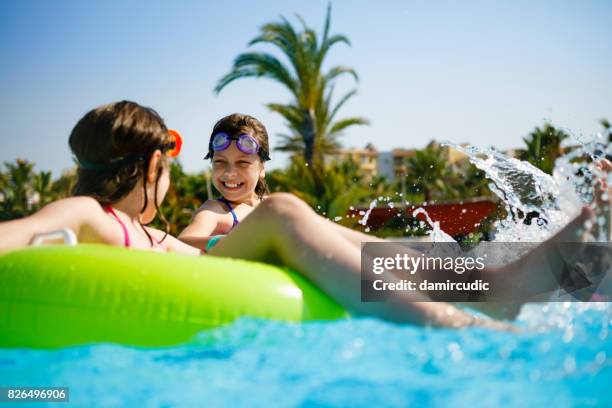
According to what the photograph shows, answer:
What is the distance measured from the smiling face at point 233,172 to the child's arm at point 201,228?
16 centimetres

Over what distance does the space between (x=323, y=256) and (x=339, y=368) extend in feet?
1.75

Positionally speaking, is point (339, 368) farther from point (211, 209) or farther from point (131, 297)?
point (211, 209)

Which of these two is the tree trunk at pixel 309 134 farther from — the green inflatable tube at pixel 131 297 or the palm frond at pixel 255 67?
the green inflatable tube at pixel 131 297

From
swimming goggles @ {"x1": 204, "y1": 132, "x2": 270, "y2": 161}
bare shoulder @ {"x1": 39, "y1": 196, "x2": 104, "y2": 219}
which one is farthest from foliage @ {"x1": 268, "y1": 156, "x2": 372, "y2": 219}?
bare shoulder @ {"x1": 39, "y1": 196, "x2": 104, "y2": 219}

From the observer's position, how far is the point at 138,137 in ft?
8.61

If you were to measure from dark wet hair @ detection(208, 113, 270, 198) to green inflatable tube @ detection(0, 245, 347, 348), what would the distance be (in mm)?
1901

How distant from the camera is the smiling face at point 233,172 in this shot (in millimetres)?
4016

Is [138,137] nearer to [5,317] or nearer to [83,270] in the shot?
[83,270]

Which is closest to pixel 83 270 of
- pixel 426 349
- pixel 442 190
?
pixel 426 349

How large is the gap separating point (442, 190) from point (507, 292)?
36.6 m

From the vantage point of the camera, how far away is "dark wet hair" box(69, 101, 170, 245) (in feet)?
8.46

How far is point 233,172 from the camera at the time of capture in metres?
4.03

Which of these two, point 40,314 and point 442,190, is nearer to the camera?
point 40,314

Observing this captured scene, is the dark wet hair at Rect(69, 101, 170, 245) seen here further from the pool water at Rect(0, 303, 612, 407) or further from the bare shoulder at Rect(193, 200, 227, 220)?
the bare shoulder at Rect(193, 200, 227, 220)
